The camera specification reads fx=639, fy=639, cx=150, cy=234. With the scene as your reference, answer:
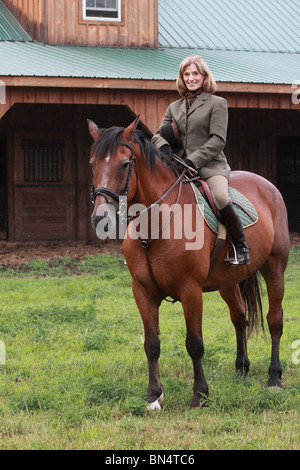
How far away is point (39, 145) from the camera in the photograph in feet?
46.5

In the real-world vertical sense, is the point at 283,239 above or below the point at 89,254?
above

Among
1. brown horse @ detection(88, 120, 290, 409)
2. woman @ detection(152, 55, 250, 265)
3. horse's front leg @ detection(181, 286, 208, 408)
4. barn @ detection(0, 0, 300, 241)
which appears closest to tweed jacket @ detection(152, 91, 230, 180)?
woman @ detection(152, 55, 250, 265)

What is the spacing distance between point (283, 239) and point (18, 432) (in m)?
2.84

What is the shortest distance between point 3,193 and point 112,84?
4852 mm

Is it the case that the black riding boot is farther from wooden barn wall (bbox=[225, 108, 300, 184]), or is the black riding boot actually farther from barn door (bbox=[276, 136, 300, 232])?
barn door (bbox=[276, 136, 300, 232])

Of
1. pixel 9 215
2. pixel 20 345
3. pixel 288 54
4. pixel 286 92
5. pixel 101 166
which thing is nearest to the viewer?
pixel 101 166

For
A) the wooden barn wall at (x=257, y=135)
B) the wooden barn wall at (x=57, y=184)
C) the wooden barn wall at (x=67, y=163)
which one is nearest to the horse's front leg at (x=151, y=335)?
the wooden barn wall at (x=67, y=163)

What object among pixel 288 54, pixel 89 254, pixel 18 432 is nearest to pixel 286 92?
pixel 288 54

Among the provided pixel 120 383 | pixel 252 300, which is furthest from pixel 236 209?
pixel 120 383

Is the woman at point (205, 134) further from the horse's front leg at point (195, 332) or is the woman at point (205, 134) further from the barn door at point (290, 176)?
the barn door at point (290, 176)

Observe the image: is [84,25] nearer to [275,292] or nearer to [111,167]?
[275,292]

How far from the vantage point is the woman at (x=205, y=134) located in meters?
4.89

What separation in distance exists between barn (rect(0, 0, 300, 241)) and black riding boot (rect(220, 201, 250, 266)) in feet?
21.0
